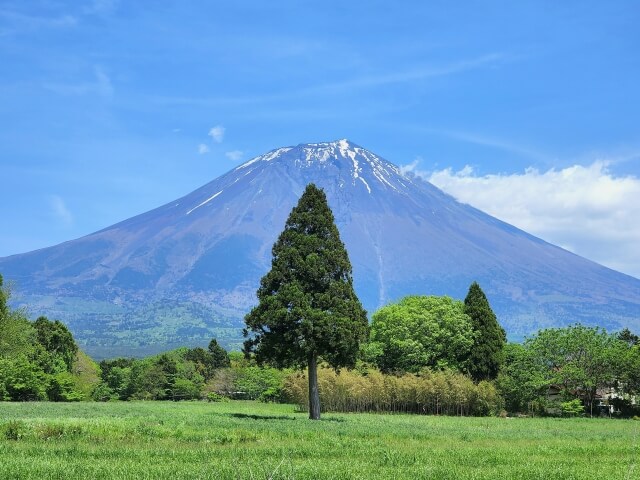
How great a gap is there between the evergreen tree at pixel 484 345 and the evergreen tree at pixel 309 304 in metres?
32.4

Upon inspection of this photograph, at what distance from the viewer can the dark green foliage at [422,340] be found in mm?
67125

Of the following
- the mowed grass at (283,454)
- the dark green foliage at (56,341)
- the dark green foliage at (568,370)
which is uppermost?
the dark green foliage at (56,341)

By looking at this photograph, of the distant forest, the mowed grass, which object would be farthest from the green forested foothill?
the mowed grass

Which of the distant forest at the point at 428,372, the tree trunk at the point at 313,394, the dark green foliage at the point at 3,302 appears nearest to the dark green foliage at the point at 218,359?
the distant forest at the point at 428,372

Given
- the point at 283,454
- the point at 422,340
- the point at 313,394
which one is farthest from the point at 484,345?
the point at 283,454

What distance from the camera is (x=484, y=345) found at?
6600cm

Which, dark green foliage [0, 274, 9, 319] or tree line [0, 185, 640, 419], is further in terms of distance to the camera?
dark green foliage [0, 274, 9, 319]

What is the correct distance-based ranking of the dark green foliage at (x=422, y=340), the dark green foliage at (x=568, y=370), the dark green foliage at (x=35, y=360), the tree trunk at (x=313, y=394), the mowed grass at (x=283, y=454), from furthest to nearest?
the dark green foliage at (x=422, y=340) < the dark green foliage at (x=568, y=370) < the dark green foliage at (x=35, y=360) < the tree trunk at (x=313, y=394) < the mowed grass at (x=283, y=454)

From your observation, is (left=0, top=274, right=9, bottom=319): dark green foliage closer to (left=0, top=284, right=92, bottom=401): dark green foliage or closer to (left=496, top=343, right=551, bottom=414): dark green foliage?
(left=0, top=284, right=92, bottom=401): dark green foliage

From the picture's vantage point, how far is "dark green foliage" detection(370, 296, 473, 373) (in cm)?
6712

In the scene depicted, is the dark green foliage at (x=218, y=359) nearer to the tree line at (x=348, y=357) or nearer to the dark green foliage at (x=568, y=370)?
the tree line at (x=348, y=357)

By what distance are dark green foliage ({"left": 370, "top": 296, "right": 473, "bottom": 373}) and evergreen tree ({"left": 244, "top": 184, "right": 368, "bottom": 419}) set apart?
3068cm

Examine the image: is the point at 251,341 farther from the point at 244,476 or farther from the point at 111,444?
the point at 244,476

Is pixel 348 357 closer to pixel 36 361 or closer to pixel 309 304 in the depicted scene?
pixel 309 304
